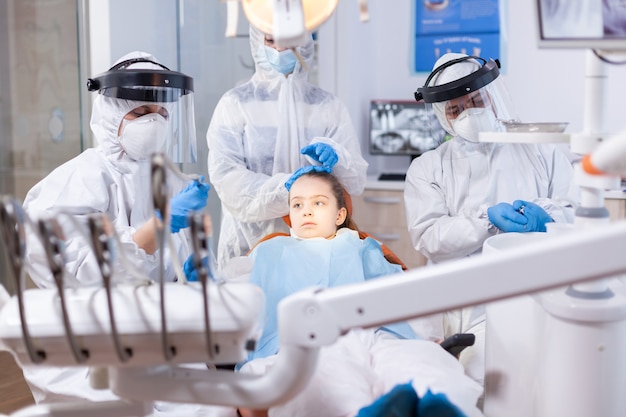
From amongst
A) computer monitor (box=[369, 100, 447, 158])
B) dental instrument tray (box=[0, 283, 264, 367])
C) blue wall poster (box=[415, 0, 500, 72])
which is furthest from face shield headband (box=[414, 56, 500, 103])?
blue wall poster (box=[415, 0, 500, 72])

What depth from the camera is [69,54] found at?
126 inches

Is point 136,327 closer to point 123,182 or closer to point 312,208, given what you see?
point 123,182

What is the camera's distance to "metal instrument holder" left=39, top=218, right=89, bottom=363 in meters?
0.92

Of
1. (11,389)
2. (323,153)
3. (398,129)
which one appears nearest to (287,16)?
(323,153)

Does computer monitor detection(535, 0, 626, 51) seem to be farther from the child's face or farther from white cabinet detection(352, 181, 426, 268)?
white cabinet detection(352, 181, 426, 268)

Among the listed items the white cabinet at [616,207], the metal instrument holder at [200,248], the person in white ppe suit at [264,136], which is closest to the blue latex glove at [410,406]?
the metal instrument holder at [200,248]

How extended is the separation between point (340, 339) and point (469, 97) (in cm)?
90

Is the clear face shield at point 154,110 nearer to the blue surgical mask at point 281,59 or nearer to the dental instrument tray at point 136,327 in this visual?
the blue surgical mask at point 281,59

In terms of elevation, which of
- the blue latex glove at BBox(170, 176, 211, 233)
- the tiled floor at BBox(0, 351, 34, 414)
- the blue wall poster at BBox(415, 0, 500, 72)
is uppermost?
the blue wall poster at BBox(415, 0, 500, 72)

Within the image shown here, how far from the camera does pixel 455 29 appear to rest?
417 centimetres

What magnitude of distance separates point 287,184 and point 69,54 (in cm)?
150

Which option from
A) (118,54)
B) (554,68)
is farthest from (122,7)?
(554,68)

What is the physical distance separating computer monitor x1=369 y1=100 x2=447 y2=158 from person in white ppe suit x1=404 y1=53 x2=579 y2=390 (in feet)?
5.53

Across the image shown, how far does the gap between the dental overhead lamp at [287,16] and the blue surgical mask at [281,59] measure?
1.60 metres
